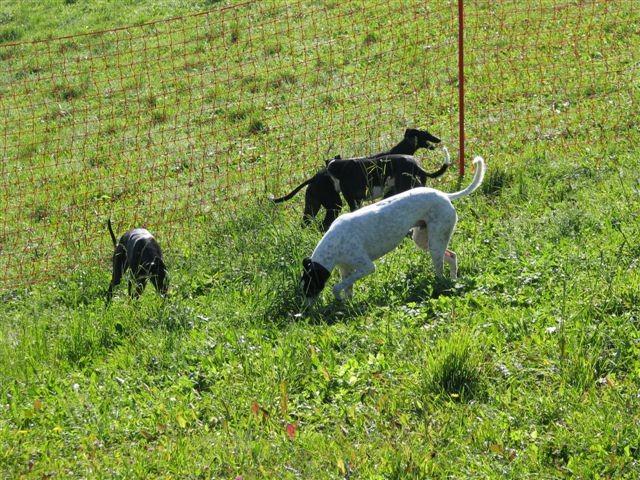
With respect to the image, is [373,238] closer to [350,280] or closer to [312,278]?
[350,280]

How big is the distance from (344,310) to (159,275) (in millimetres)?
1747

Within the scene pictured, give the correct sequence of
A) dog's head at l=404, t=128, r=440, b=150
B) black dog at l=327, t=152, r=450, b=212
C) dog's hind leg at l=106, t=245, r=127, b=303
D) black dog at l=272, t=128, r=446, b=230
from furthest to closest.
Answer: dog's head at l=404, t=128, r=440, b=150
black dog at l=272, t=128, r=446, b=230
black dog at l=327, t=152, r=450, b=212
dog's hind leg at l=106, t=245, r=127, b=303

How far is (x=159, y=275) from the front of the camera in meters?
7.92

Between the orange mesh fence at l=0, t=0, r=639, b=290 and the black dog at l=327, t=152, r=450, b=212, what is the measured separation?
130 centimetres

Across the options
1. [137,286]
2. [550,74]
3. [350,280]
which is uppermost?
[350,280]

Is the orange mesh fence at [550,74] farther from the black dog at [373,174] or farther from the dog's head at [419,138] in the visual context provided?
the black dog at [373,174]

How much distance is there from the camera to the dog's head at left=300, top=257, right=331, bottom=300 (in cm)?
705

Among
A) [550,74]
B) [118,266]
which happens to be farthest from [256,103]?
[118,266]

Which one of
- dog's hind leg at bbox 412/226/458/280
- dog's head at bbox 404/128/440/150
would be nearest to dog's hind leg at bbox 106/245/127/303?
dog's hind leg at bbox 412/226/458/280

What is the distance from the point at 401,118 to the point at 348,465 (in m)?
7.39

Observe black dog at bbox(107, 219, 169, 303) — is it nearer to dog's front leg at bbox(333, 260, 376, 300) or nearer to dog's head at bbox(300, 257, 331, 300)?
dog's head at bbox(300, 257, 331, 300)

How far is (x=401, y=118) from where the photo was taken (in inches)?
466

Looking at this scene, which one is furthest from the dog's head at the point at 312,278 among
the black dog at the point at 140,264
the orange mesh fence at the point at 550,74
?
the orange mesh fence at the point at 550,74

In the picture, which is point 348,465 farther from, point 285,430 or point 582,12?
point 582,12
